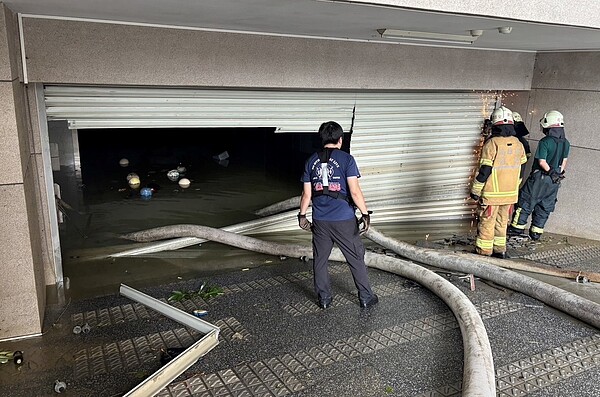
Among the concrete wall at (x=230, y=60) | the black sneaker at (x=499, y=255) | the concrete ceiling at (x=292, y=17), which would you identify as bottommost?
the black sneaker at (x=499, y=255)

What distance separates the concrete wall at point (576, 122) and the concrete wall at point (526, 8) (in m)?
3.14

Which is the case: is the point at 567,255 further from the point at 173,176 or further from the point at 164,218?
the point at 173,176

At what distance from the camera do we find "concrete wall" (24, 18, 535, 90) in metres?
4.63

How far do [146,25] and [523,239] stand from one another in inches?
246

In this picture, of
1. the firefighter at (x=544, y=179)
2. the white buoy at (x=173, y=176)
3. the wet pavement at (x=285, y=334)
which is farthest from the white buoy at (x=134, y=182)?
the firefighter at (x=544, y=179)

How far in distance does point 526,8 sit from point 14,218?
4.74m

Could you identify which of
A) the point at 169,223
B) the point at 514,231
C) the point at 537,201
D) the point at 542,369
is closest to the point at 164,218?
the point at 169,223

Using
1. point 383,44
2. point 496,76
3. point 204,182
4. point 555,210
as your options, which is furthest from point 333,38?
point 204,182

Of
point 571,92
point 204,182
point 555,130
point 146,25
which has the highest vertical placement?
point 146,25

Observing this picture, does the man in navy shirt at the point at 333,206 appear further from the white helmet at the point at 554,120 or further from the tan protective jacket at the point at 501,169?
the white helmet at the point at 554,120

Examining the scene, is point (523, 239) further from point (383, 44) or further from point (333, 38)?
point (333, 38)

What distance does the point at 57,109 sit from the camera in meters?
5.23

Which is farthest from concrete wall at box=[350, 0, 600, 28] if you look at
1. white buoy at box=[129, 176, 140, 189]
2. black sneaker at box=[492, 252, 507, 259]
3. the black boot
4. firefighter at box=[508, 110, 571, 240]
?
white buoy at box=[129, 176, 140, 189]

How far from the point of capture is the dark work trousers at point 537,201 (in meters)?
7.02
